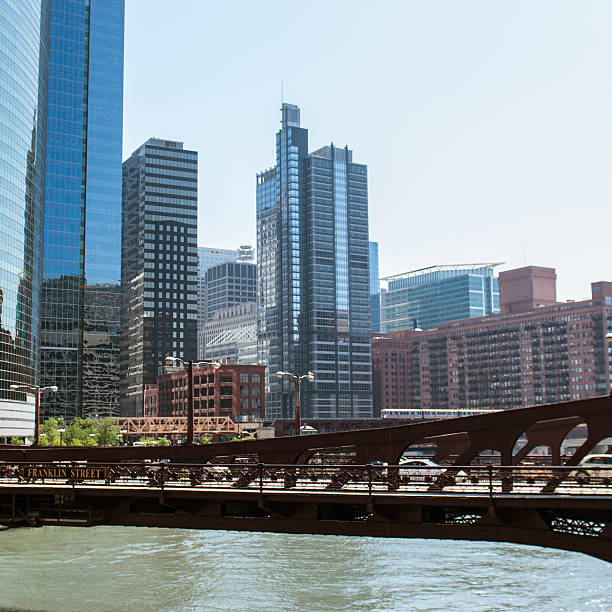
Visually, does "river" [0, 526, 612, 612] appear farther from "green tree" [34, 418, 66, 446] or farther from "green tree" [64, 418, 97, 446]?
"green tree" [64, 418, 97, 446]

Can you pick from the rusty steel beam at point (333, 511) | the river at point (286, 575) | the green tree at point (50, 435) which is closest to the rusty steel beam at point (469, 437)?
the rusty steel beam at point (333, 511)

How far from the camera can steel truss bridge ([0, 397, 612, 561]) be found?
1103 inches

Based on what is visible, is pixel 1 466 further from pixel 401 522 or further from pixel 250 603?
pixel 401 522

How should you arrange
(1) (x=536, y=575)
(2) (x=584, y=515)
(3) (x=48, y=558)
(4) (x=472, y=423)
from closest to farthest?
1. (2) (x=584, y=515)
2. (4) (x=472, y=423)
3. (1) (x=536, y=575)
4. (3) (x=48, y=558)

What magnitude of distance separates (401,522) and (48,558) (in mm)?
31276

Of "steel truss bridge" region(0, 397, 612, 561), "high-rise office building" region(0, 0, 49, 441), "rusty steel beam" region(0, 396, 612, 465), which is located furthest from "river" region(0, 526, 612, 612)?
"high-rise office building" region(0, 0, 49, 441)

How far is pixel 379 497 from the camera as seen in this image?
95.8 feet

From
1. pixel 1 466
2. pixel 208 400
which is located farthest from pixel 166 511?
pixel 208 400

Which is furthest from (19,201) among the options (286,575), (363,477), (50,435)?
(363,477)

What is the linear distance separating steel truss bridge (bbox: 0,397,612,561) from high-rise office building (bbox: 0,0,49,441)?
87287 millimetres

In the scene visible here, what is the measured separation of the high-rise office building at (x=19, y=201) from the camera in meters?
122

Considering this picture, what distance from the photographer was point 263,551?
56.6m

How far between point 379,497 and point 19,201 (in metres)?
112

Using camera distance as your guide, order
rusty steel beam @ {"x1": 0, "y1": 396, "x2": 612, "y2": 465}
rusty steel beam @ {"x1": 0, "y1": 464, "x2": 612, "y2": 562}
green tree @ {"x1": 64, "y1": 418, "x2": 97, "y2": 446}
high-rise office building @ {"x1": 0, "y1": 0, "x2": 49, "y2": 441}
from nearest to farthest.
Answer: rusty steel beam @ {"x1": 0, "y1": 464, "x2": 612, "y2": 562} → rusty steel beam @ {"x1": 0, "y1": 396, "x2": 612, "y2": 465} → high-rise office building @ {"x1": 0, "y1": 0, "x2": 49, "y2": 441} → green tree @ {"x1": 64, "y1": 418, "x2": 97, "y2": 446}
